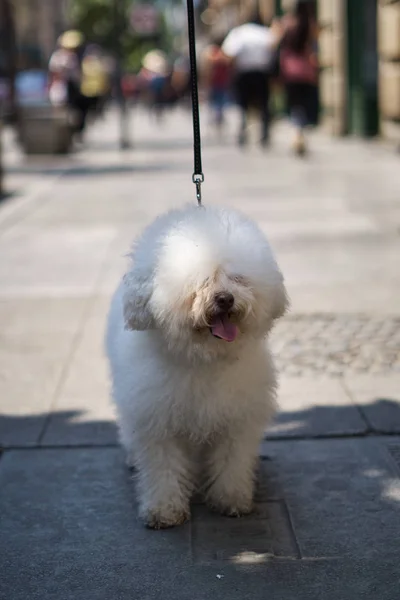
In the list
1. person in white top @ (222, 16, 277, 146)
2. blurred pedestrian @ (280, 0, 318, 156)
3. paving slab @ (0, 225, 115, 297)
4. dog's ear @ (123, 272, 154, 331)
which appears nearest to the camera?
dog's ear @ (123, 272, 154, 331)

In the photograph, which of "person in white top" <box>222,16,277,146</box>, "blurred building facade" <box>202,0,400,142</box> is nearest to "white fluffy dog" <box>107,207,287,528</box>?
"blurred building facade" <box>202,0,400,142</box>

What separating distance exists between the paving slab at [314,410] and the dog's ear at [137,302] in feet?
4.58

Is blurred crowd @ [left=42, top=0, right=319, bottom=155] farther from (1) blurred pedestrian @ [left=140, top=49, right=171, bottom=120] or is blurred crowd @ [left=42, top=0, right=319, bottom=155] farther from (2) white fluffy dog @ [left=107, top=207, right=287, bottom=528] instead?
(2) white fluffy dog @ [left=107, top=207, right=287, bottom=528]

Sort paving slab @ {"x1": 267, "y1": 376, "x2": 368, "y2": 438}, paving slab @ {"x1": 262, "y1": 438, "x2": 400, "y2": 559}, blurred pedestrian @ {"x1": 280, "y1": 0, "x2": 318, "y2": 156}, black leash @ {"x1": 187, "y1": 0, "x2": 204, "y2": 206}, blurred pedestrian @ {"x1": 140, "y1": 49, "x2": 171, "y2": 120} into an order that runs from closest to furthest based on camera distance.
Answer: paving slab @ {"x1": 262, "y1": 438, "x2": 400, "y2": 559}, black leash @ {"x1": 187, "y1": 0, "x2": 204, "y2": 206}, paving slab @ {"x1": 267, "y1": 376, "x2": 368, "y2": 438}, blurred pedestrian @ {"x1": 280, "y1": 0, "x2": 318, "y2": 156}, blurred pedestrian @ {"x1": 140, "y1": 49, "x2": 171, "y2": 120}

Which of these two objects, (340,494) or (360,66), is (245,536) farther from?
(360,66)

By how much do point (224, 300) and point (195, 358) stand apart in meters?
0.32

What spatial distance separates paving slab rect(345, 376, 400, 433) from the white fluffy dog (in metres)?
0.98

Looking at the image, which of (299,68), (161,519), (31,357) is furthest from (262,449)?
(299,68)

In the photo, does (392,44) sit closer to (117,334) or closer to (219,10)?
(117,334)

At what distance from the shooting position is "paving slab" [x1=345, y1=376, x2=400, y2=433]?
4832 mm

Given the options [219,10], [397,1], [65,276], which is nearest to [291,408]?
[65,276]

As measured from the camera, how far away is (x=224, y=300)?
3.42 meters

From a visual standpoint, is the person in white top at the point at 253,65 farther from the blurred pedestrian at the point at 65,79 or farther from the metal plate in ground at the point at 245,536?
the metal plate in ground at the point at 245,536

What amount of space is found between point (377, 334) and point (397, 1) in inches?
370
